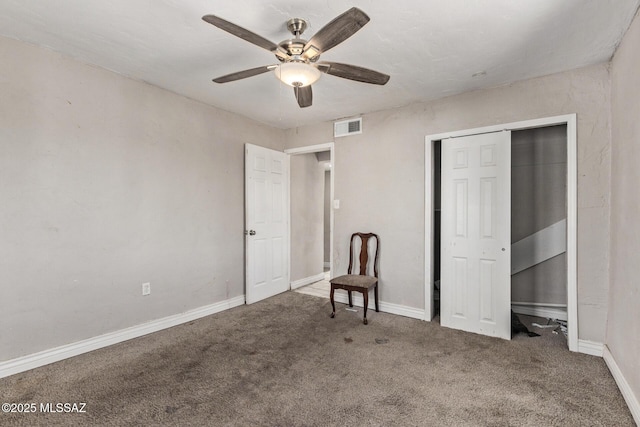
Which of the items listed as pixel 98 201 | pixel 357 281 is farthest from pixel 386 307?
pixel 98 201

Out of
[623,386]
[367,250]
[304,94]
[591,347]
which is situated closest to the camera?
[623,386]

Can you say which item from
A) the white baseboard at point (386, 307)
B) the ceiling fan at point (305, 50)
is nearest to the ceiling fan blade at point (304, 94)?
the ceiling fan at point (305, 50)

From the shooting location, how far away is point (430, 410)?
6.32 feet

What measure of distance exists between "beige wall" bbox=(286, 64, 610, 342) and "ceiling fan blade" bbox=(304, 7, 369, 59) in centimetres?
203

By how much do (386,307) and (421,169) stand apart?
173 cm

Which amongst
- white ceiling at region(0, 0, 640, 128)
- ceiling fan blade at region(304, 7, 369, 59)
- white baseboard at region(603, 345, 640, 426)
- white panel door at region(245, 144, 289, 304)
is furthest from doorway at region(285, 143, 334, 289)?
white baseboard at region(603, 345, 640, 426)

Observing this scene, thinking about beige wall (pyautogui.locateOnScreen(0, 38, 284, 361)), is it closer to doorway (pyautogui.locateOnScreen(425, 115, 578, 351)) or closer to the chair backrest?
the chair backrest

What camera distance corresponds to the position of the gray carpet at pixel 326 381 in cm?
186

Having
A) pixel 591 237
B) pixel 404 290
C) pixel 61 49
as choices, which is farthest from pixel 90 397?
pixel 591 237

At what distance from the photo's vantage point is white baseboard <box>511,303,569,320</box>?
357 centimetres

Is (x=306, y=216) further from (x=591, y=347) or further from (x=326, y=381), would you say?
(x=591, y=347)

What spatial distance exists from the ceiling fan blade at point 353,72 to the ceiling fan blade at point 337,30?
124 millimetres

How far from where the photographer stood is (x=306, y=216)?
17.1 feet

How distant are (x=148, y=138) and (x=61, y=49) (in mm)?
924
